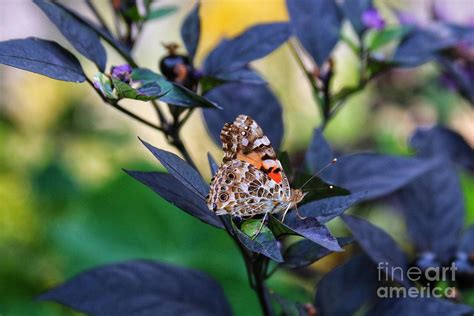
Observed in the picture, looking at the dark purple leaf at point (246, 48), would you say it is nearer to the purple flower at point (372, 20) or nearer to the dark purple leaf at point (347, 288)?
the purple flower at point (372, 20)

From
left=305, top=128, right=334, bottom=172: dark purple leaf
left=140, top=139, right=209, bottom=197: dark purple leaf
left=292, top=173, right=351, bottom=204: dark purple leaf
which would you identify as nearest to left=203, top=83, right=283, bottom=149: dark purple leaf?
left=305, top=128, right=334, bottom=172: dark purple leaf

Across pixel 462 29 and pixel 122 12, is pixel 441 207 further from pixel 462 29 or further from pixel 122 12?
pixel 122 12

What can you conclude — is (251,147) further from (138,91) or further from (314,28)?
(314,28)

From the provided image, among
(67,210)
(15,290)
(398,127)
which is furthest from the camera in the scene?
(398,127)

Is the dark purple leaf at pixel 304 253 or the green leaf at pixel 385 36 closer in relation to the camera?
the dark purple leaf at pixel 304 253

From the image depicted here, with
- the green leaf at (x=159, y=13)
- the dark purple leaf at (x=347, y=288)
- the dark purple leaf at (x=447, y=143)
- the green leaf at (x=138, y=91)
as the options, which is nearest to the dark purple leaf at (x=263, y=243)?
the green leaf at (x=138, y=91)

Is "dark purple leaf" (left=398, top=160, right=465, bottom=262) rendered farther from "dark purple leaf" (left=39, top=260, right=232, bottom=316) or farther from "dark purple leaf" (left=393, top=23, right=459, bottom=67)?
"dark purple leaf" (left=39, top=260, right=232, bottom=316)

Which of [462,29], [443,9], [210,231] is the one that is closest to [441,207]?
[462,29]
